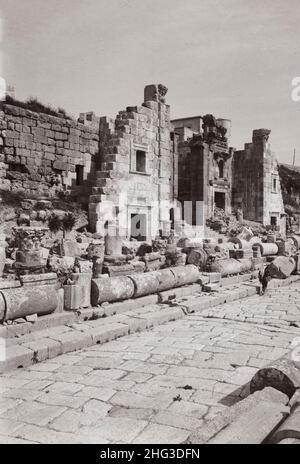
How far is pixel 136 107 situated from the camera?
61.9 feet

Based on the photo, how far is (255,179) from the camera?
94.1 ft

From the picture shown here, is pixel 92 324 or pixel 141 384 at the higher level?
pixel 92 324

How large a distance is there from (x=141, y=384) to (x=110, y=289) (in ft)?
11.2

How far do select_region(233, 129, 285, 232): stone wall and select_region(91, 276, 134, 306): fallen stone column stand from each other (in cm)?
2130

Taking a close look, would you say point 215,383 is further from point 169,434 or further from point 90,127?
point 90,127

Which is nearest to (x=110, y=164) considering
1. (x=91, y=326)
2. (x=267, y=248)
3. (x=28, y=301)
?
(x=267, y=248)

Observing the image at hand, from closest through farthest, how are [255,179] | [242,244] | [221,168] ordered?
[242,244] → [221,168] → [255,179]

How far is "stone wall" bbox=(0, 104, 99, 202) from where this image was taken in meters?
15.5

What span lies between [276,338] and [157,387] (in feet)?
9.66

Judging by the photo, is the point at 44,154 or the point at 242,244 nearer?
the point at 44,154

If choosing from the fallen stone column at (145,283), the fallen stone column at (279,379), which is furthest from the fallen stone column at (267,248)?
the fallen stone column at (279,379)

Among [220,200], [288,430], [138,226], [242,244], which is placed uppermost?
[220,200]

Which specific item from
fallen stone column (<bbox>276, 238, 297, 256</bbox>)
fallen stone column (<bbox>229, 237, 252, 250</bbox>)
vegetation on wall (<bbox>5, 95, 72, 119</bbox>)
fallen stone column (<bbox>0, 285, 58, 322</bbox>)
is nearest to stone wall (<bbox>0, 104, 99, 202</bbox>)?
vegetation on wall (<bbox>5, 95, 72, 119</bbox>)

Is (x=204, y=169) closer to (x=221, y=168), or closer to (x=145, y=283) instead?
(x=221, y=168)
